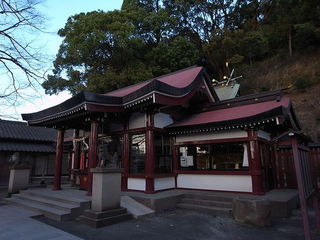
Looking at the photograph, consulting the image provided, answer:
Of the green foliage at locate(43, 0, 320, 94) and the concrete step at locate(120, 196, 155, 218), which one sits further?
the green foliage at locate(43, 0, 320, 94)

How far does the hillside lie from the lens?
1875 centimetres

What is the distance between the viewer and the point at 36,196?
28.8 ft

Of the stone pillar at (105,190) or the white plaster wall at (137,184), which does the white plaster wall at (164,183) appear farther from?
the stone pillar at (105,190)

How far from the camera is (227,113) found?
9406 millimetres

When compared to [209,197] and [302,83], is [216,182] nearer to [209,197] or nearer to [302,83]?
[209,197]

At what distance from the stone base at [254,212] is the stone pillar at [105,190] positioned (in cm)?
329

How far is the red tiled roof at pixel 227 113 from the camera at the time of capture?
336 inches

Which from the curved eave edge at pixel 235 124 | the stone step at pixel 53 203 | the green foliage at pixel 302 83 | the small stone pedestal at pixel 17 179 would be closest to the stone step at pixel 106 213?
the stone step at pixel 53 203

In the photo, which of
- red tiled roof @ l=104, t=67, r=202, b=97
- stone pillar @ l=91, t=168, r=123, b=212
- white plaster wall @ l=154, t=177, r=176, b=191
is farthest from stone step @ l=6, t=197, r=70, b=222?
red tiled roof @ l=104, t=67, r=202, b=97

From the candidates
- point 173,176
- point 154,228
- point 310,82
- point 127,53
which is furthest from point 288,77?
point 154,228

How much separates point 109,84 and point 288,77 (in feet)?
57.9

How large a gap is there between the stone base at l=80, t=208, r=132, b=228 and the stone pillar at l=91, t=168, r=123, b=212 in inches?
5.6

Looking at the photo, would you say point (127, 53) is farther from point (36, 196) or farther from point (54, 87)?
point (36, 196)

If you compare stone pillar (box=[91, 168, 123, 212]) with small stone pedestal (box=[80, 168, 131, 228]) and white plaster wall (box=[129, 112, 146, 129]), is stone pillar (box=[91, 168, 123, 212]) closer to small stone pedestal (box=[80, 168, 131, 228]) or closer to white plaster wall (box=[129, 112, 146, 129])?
small stone pedestal (box=[80, 168, 131, 228])
